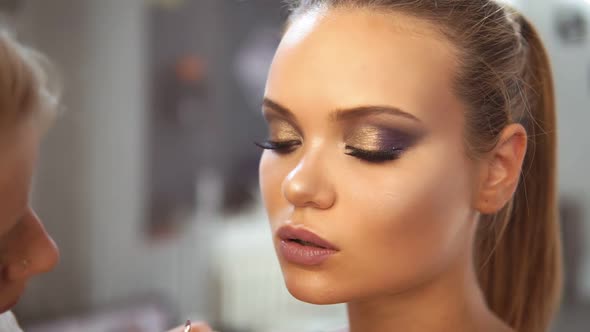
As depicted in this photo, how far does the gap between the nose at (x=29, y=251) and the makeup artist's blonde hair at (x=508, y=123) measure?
17.3 inches

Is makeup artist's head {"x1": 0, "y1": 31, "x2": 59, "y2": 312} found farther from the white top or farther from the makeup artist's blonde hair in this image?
the makeup artist's blonde hair

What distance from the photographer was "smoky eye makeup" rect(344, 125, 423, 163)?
29.1 inches

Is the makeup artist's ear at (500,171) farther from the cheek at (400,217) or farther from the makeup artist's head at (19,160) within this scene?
the makeup artist's head at (19,160)

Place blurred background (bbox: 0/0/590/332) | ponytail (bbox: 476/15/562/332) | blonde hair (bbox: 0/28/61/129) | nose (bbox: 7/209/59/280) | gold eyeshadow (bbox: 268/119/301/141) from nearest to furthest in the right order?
blonde hair (bbox: 0/28/61/129), nose (bbox: 7/209/59/280), gold eyeshadow (bbox: 268/119/301/141), ponytail (bbox: 476/15/562/332), blurred background (bbox: 0/0/590/332)

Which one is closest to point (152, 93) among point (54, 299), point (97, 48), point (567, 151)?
point (97, 48)

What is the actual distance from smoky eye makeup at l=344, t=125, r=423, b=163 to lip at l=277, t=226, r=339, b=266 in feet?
0.36

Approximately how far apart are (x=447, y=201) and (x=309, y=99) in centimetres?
21

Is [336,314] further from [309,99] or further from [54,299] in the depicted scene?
[309,99]

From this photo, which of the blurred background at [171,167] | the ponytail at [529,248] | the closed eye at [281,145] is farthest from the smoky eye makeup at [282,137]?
the blurred background at [171,167]

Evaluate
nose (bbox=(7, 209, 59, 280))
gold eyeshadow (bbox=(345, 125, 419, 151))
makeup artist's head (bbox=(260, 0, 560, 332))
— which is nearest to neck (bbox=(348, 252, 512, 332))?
makeup artist's head (bbox=(260, 0, 560, 332))

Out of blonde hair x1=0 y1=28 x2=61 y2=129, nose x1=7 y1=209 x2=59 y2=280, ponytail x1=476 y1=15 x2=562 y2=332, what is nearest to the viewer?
blonde hair x1=0 y1=28 x2=61 y2=129

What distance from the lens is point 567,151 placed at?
9.98 ft

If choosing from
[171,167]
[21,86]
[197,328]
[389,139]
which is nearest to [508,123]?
[389,139]

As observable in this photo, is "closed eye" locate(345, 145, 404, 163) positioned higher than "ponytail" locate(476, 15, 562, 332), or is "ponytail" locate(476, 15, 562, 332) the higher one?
"closed eye" locate(345, 145, 404, 163)
